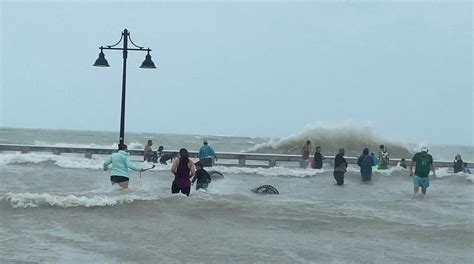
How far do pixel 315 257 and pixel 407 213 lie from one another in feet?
17.8

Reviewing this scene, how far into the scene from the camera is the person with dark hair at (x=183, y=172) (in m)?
12.4

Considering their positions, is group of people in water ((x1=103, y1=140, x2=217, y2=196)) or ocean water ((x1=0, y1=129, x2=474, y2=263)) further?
group of people in water ((x1=103, y1=140, x2=217, y2=196))

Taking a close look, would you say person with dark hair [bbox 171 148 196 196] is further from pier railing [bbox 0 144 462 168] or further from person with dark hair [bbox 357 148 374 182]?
pier railing [bbox 0 144 462 168]

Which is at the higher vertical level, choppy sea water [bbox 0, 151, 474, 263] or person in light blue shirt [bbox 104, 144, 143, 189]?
person in light blue shirt [bbox 104, 144, 143, 189]

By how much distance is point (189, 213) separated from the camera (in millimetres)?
11578

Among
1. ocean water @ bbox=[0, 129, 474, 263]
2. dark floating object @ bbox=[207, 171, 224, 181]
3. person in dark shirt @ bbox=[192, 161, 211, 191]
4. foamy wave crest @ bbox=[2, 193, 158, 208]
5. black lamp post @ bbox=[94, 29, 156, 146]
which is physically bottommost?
ocean water @ bbox=[0, 129, 474, 263]

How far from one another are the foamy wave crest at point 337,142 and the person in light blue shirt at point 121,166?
1189 inches

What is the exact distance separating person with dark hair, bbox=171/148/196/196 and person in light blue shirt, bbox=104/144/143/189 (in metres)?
0.96

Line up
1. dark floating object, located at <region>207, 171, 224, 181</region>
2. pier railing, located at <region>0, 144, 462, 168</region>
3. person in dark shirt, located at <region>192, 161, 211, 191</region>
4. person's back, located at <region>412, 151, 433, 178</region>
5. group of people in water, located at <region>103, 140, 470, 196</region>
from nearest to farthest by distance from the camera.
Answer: group of people in water, located at <region>103, 140, 470, 196</region>, person in dark shirt, located at <region>192, 161, 211, 191</region>, person's back, located at <region>412, 151, 433, 178</region>, dark floating object, located at <region>207, 171, 224, 181</region>, pier railing, located at <region>0, 144, 462, 168</region>

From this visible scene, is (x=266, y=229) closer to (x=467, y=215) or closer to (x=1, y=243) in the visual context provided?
(x=1, y=243)

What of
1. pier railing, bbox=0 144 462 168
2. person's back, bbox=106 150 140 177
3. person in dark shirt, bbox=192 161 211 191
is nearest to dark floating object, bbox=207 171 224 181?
person in dark shirt, bbox=192 161 211 191

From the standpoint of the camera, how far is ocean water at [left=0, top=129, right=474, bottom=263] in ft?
27.1

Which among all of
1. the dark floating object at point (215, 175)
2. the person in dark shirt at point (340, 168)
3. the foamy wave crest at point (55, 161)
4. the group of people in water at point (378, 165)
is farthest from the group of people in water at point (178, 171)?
the foamy wave crest at point (55, 161)

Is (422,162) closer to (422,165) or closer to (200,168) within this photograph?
(422,165)
